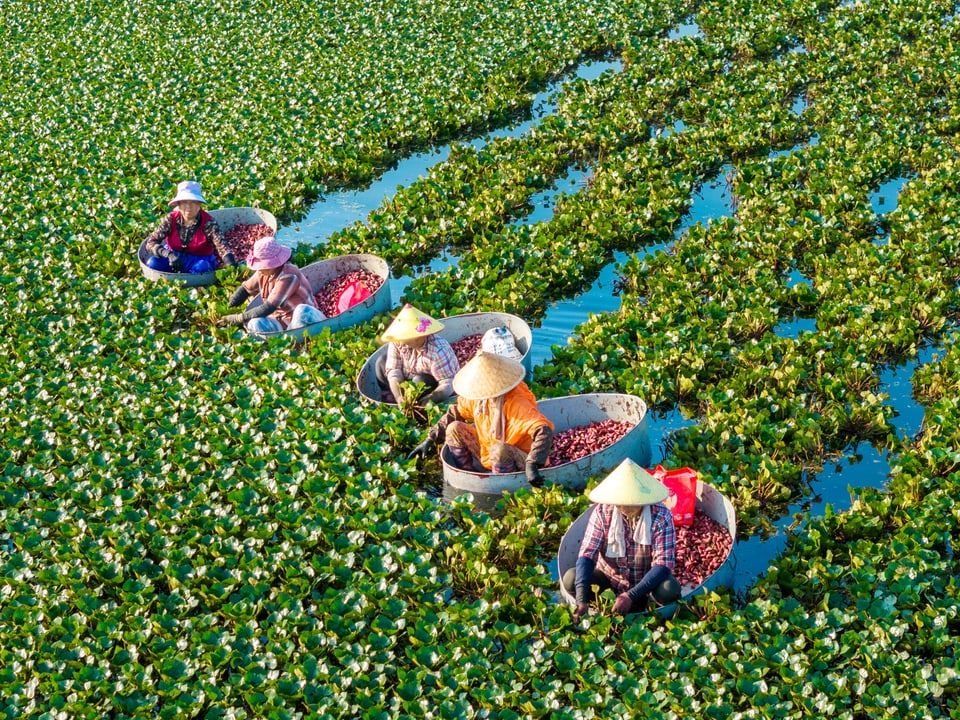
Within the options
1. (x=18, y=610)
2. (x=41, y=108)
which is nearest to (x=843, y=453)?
(x=18, y=610)

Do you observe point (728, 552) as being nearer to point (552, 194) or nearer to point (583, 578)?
point (583, 578)

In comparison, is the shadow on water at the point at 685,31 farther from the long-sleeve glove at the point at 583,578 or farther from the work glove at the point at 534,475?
the long-sleeve glove at the point at 583,578

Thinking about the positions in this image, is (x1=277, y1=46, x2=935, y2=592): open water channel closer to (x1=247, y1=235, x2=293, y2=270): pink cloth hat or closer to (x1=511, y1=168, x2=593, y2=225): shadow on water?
(x1=511, y1=168, x2=593, y2=225): shadow on water

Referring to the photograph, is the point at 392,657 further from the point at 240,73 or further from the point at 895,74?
the point at 240,73

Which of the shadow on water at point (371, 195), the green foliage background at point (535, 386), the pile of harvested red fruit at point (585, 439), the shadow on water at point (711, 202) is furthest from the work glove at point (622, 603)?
the shadow on water at point (371, 195)

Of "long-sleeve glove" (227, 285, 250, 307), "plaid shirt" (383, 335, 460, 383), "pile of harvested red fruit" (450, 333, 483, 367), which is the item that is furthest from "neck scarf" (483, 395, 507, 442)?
"long-sleeve glove" (227, 285, 250, 307)

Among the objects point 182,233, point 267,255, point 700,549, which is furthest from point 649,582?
point 182,233
